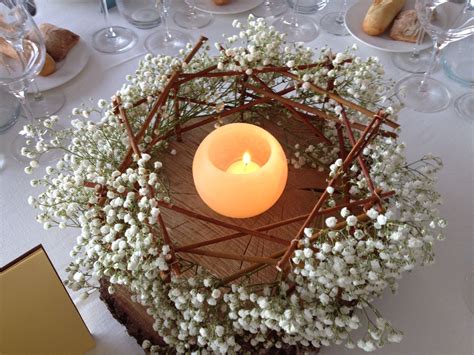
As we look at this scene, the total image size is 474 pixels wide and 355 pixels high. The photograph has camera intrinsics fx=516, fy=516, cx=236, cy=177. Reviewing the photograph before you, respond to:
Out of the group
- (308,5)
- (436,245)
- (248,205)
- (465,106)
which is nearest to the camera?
(248,205)

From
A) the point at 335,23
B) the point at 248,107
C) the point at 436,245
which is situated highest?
the point at 248,107

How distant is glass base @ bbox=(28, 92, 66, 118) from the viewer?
0.92 meters

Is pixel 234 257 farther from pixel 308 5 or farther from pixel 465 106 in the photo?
pixel 308 5

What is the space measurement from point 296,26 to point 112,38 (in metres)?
0.39

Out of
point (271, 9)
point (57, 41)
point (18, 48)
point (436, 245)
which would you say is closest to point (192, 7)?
point (271, 9)

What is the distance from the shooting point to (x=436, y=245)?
758mm

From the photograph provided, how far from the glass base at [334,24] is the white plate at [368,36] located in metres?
0.03

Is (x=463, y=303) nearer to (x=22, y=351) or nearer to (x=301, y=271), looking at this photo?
(x=301, y=271)

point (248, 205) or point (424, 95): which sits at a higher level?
point (248, 205)

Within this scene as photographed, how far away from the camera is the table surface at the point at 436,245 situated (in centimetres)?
68

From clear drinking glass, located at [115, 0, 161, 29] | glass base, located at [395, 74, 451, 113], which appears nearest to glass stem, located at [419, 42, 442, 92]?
glass base, located at [395, 74, 451, 113]

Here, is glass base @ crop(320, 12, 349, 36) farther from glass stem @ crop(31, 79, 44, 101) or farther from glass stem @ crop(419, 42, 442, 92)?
glass stem @ crop(31, 79, 44, 101)

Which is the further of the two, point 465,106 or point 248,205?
point 465,106

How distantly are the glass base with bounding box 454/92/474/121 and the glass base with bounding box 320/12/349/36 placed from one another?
0.26 m
